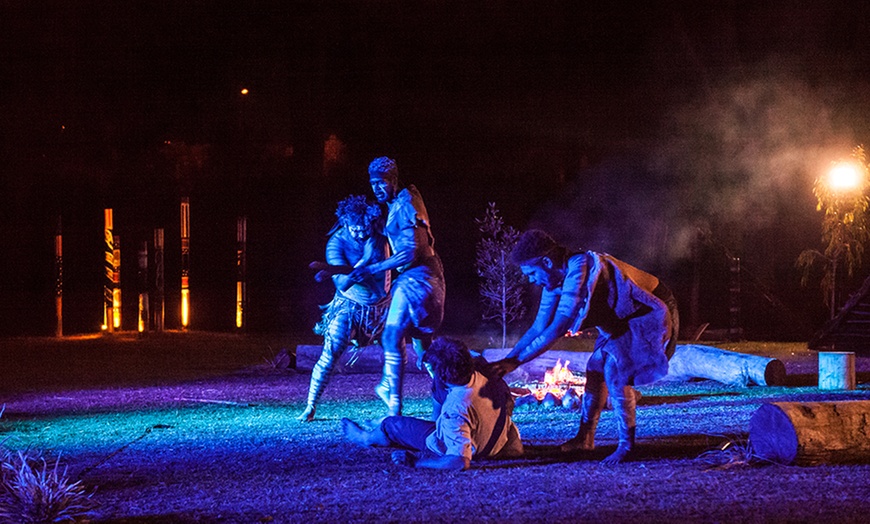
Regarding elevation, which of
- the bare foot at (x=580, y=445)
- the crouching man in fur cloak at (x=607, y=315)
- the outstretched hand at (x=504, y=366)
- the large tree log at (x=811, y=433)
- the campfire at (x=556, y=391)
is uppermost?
the crouching man in fur cloak at (x=607, y=315)

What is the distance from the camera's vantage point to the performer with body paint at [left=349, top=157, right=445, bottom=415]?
328 inches

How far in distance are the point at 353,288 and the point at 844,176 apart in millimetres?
12921

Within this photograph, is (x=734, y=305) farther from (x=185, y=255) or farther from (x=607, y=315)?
(x=607, y=315)

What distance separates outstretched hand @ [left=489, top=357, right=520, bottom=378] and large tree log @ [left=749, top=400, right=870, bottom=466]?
1653 mm

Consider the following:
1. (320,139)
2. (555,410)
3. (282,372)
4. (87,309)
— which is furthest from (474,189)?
(555,410)

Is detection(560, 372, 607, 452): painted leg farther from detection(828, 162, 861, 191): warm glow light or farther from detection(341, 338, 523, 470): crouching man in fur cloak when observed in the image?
detection(828, 162, 861, 191): warm glow light

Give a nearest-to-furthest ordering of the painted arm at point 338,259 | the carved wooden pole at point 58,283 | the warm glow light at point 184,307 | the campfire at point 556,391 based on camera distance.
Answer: the painted arm at point 338,259 < the campfire at point 556,391 < the carved wooden pole at point 58,283 < the warm glow light at point 184,307

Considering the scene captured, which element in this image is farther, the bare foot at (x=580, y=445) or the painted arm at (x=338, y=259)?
the painted arm at (x=338, y=259)

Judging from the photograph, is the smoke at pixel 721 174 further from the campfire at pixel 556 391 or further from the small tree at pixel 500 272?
the campfire at pixel 556 391

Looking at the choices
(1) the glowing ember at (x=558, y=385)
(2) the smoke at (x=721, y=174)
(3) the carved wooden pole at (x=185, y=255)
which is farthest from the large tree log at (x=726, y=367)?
(3) the carved wooden pole at (x=185, y=255)

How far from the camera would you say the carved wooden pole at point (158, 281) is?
2003cm

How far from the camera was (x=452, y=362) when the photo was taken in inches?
242

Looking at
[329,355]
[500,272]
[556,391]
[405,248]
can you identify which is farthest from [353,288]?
[500,272]

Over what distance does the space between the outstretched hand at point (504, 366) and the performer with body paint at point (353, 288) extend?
277cm
